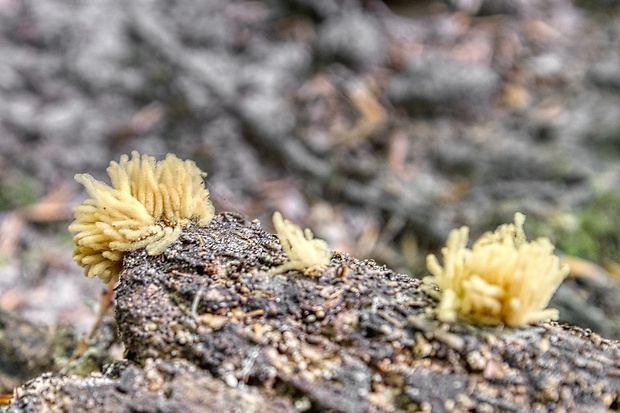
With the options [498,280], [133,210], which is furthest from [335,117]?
[498,280]

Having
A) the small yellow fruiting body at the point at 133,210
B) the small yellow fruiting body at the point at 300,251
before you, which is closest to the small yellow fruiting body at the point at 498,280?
the small yellow fruiting body at the point at 300,251

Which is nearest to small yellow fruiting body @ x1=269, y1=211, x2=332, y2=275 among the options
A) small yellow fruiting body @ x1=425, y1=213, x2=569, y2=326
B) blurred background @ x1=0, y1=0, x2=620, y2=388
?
small yellow fruiting body @ x1=425, y1=213, x2=569, y2=326

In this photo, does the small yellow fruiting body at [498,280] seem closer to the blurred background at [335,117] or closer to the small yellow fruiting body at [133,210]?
the small yellow fruiting body at [133,210]

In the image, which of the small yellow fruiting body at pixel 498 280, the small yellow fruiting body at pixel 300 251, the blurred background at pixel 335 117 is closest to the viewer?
the small yellow fruiting body at pixel 498 280

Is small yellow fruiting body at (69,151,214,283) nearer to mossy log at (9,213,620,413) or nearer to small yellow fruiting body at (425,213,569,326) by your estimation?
mossy log at (9,213,620,413)

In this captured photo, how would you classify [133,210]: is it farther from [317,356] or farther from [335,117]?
[335,117]

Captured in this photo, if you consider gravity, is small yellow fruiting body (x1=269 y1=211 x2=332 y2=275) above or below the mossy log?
above
